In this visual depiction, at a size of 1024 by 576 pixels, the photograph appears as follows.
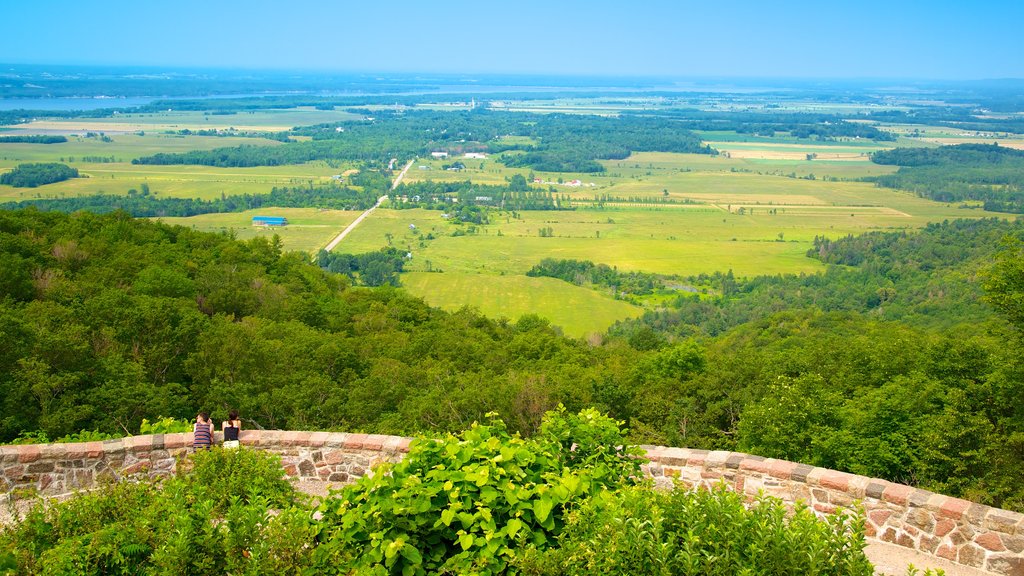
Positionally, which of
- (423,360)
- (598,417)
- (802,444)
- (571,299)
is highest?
(598,417)

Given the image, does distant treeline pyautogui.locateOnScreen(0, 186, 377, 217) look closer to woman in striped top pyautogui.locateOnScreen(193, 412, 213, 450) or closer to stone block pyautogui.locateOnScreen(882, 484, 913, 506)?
woman in striped top pyautogui.locateOnScreen(193, 412, 213, 450)

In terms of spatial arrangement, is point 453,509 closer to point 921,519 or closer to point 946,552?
point 921,519

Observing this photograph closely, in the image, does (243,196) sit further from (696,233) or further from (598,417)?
(598,417)

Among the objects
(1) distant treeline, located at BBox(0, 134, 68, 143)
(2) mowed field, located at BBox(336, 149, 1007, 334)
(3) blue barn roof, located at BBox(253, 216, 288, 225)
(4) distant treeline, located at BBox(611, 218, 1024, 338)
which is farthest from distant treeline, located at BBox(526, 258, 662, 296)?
(1) distant treeline, located at BBox(0, 134, 68, 143)

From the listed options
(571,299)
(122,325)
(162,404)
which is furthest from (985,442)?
(571,299)

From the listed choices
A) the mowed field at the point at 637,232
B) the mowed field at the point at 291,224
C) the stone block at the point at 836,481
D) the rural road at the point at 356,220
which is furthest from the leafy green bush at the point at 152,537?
the rural road at the point at 356,220

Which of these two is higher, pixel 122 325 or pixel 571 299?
pixel 122 325
